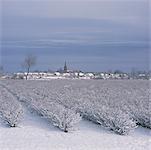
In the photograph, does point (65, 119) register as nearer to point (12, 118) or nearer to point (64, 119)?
point (64, 119)

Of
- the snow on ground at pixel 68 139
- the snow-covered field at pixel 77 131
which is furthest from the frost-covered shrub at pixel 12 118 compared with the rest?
the snow on ground at pixel 68 139

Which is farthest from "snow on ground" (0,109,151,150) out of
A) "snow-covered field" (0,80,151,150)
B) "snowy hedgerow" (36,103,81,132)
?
"snowy hedgerow" (36,103,81,132)

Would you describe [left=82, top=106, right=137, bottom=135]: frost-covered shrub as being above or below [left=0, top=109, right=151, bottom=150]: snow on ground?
above

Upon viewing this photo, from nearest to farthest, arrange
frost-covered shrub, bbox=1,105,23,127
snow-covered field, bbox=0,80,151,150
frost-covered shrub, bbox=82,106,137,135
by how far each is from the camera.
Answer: snow-covered field, bbox=0,80,151,150, frost-covered shrub, bbox=82,106,137,135, frost-covered shrub, bbox=1,105,23,127

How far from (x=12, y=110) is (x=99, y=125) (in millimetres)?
3126

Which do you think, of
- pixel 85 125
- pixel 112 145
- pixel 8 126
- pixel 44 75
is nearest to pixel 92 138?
pixel 112 145

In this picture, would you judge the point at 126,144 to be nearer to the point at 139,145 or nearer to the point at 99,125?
the point at 139,145

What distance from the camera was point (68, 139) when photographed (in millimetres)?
11805

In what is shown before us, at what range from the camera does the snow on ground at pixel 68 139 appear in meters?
10.8

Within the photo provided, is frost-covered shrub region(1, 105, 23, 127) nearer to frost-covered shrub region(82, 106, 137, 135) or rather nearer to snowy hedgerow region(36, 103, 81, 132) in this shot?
snowy hedgerow region(36, 103, 81, 132)

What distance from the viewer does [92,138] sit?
11992 mm

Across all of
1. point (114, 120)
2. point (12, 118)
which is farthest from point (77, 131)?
point (12, 118)

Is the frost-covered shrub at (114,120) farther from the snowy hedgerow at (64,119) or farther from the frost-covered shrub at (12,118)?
the frost-covered shrub at (12,118)

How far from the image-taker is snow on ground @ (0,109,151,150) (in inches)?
426
